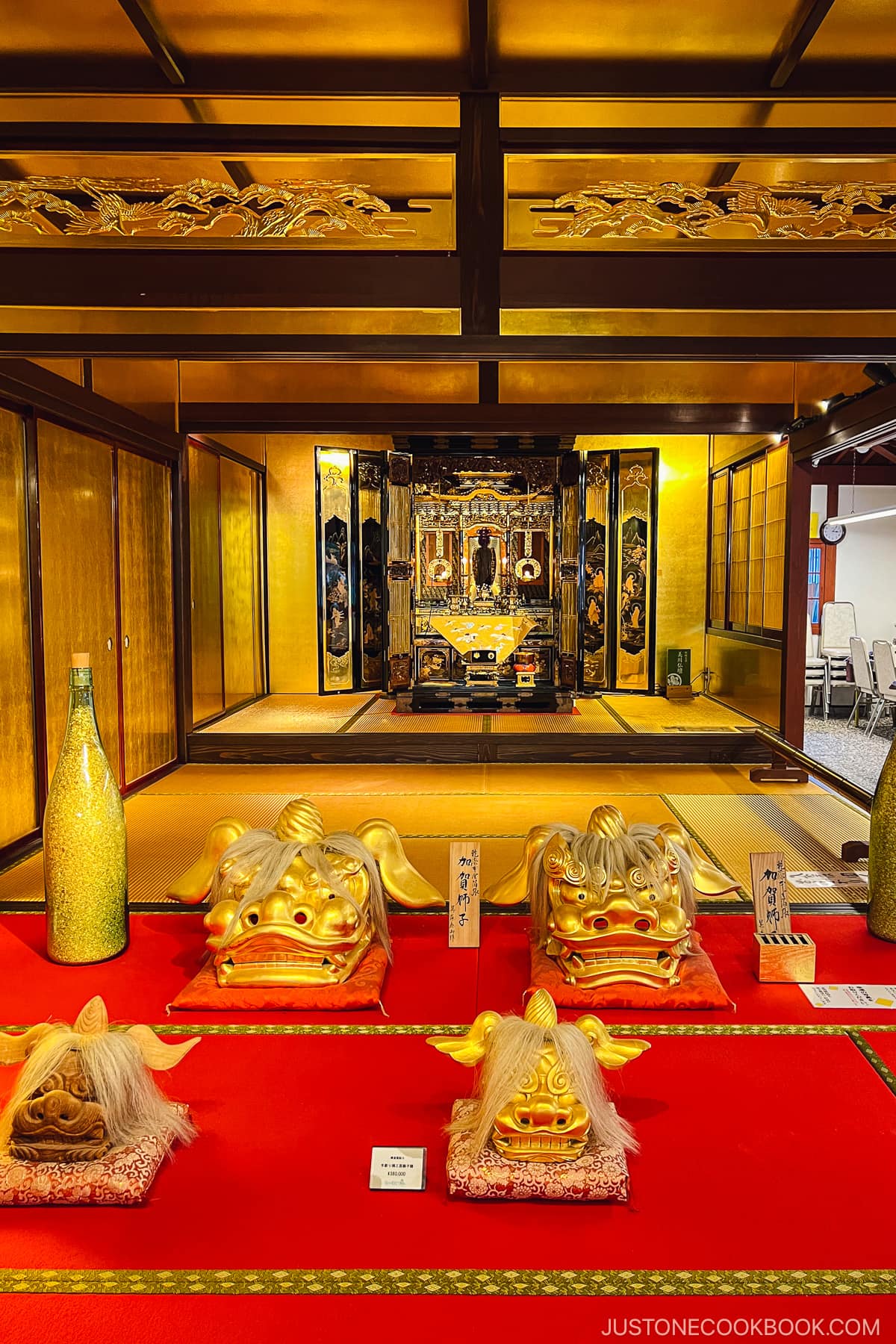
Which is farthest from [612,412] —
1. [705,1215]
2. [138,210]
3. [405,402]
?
[705,1215]

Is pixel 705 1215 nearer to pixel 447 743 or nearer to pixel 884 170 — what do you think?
pixel 884 170

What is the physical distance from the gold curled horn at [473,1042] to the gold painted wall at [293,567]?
21.8 ft

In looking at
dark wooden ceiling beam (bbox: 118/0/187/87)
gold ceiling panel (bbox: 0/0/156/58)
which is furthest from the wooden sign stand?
gold ceiling panel (bbox: 0/0/156/58)

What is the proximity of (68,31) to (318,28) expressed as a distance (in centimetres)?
61

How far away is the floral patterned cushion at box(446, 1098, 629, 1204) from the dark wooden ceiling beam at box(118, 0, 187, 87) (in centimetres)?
244

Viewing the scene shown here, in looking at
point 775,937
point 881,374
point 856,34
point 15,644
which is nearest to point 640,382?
point 881,374

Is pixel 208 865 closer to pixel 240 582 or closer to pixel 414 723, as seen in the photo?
pixel 414 723

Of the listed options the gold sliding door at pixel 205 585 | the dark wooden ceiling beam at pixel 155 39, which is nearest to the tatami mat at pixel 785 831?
the dark wooden ceiling beam at pixel 155 39

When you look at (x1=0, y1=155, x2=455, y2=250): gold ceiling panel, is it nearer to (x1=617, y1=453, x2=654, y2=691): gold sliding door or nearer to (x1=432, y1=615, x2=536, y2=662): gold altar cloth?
(x1=432, y1=615, x2=536, y2=662): gold altar cloth

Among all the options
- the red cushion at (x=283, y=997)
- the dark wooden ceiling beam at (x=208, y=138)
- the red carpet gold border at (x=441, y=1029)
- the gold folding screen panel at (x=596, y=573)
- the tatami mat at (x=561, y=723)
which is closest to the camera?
the red carpet gold border at (x=441, y=1029)

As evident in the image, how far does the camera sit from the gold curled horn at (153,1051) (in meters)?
1.38

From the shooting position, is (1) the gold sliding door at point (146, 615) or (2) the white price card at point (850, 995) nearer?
(2) the white price card at point (850, 995)

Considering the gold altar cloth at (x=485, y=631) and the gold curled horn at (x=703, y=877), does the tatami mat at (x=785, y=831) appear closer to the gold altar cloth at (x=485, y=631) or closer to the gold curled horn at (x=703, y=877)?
the gold curled horn at (x=703, y=877)

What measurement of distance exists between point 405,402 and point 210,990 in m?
3.82
